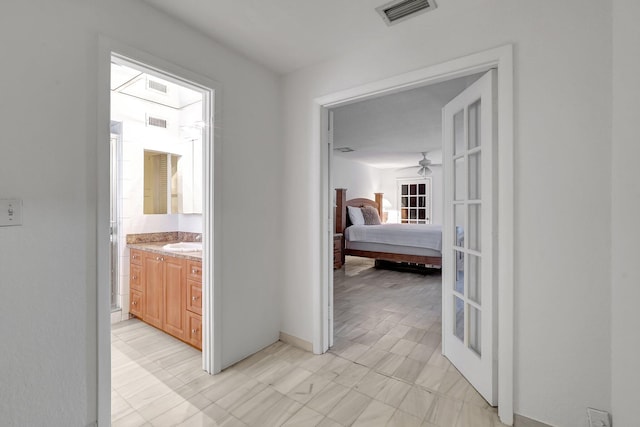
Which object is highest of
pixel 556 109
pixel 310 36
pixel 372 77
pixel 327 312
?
pixel 310 36

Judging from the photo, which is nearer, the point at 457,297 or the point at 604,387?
the point at 604,387

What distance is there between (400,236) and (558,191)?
159 inches

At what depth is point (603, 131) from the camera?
4.75 feet

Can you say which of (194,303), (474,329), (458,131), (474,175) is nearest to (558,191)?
(474,175)

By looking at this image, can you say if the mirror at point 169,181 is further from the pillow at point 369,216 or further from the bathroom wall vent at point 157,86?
the pillow at point 369,216

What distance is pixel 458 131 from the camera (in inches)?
91.9

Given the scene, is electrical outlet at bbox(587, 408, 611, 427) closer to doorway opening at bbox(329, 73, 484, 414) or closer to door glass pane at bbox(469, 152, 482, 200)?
doorway opening at bbox(329, 73, 484, 414)

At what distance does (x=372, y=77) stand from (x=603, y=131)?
140 centimetres

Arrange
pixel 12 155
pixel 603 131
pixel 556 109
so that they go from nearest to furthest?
pixel 12 155 → pixel 603 131 → pixel 556 109

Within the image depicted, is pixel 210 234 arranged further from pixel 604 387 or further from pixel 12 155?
pixel 604 387

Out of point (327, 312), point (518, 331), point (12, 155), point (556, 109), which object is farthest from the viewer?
point (327, 312)

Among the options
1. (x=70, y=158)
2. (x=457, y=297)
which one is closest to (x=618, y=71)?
(x=457, y=297)

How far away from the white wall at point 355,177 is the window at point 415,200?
83cm

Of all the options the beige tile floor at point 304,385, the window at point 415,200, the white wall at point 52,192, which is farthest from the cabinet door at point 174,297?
the window at point 415,200
